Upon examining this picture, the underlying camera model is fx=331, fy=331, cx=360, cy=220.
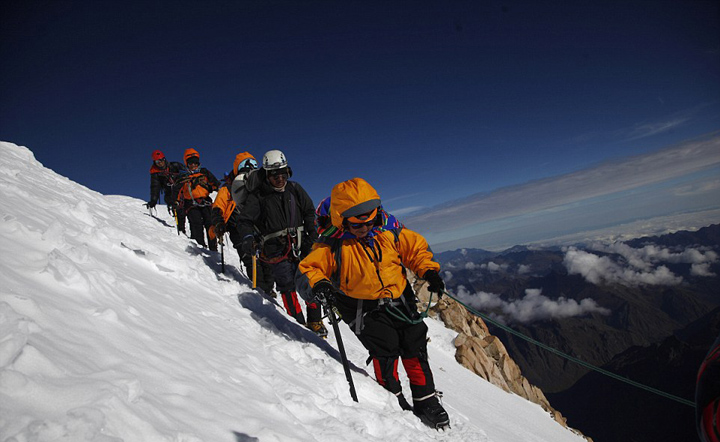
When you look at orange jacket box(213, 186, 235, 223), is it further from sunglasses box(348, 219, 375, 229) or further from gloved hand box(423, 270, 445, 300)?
gloved hand box(423, 270, 445, 300)

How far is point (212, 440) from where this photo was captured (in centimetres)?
215

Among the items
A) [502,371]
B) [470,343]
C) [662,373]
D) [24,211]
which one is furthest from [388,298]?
[662,373]

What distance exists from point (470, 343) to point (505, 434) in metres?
11.5

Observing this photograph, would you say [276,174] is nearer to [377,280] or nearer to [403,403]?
[377,280]

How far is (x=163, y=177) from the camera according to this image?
1412 centimetres

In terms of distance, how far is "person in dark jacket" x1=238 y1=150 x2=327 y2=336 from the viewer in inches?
257

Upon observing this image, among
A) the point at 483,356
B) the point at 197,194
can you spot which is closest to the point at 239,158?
the point at 197,194

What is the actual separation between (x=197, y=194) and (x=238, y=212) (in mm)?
3477

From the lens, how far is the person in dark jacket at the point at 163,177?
13.8 meters

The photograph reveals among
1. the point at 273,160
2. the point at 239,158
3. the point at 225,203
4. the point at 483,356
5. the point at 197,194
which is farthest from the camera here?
the point at 483,356

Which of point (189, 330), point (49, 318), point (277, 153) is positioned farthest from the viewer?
point (277, 153)

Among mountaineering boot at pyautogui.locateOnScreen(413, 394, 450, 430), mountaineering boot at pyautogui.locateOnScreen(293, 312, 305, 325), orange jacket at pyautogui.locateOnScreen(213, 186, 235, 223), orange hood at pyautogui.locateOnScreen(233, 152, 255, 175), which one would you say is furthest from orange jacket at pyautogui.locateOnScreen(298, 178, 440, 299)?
orange jacket at pyautogui.locateOnScreen(213, 186, 235, 223)

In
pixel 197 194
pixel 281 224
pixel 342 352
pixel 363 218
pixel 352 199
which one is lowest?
pixel 342 352

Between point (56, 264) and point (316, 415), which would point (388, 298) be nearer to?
point (316, 415)
